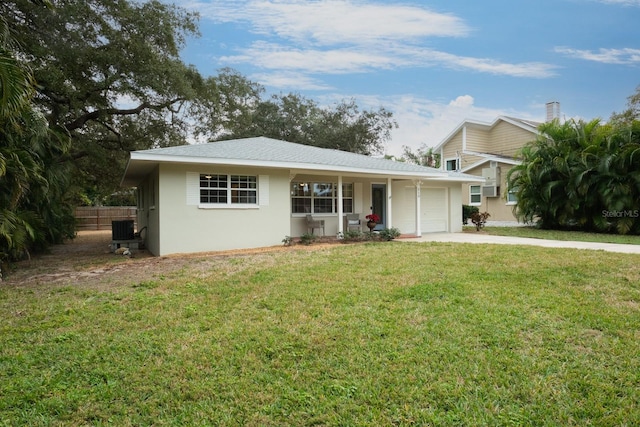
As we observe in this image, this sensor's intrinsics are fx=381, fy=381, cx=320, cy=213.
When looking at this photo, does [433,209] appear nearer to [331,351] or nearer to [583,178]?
[583,178]

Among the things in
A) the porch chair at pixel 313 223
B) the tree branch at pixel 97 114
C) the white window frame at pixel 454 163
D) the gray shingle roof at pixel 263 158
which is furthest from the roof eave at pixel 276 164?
the white window frame at pixel 454 163

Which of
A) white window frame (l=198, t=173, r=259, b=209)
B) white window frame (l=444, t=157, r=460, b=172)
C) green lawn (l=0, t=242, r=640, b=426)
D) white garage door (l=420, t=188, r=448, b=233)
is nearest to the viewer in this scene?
green lawn (l=0, t=242, r=640, b=426)

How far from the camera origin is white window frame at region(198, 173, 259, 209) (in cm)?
1125

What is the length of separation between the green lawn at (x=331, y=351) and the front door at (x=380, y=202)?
30.3 ft

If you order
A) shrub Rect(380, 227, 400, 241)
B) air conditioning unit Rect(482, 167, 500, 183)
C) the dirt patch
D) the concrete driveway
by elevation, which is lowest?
the dirt patch

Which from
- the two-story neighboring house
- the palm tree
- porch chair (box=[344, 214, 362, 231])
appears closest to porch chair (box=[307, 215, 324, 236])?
porch chair (box=[344, 214, 362, 231])

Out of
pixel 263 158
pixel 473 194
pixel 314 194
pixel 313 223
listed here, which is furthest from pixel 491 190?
pixel 263 158

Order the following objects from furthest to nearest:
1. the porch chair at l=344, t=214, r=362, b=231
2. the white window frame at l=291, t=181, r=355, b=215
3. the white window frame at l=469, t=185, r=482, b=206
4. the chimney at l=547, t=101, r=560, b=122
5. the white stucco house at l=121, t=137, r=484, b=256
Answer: the chimney at l=547, t=101, r=560, b=122 → the white window frame at l=469, t=185, r=482, b=206 → the white window frame at l=291, t=181, r=355, b=215 → the porch chair at l=344, t=214, r=362, b=231 → the white stucco house at l=121, t=137, r=484, b=256

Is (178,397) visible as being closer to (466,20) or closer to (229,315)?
(229,315)

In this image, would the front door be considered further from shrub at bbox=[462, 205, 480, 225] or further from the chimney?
the chimney

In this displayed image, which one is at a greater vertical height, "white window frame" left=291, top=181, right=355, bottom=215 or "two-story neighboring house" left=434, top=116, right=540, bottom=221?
"two-story neighboring house" left=434, top=116, right=540, bottom=221

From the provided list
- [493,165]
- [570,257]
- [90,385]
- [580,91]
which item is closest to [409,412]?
[90,385]

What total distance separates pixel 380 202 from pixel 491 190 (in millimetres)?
9560

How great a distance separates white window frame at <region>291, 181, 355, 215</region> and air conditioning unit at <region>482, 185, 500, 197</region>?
1089 centimetres
